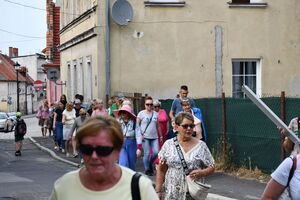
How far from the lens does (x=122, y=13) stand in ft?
75.2

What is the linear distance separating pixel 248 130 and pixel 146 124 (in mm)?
2266

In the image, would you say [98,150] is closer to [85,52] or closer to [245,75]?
[245,75]

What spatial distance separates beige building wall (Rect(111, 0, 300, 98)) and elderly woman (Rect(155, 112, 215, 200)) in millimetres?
16208

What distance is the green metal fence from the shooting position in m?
14.5

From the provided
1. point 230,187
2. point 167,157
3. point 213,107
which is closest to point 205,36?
point 213,107

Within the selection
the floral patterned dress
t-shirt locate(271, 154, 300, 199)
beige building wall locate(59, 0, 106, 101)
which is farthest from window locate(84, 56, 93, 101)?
t-shirt locate(271, 154, 300, 199)

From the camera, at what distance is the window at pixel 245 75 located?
23.9 metres

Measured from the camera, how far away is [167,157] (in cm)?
720

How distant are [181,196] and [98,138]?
11.1ft

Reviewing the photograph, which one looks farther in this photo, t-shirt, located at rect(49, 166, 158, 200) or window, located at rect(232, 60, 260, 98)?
window, located at rect(232, 60, 260, 98)

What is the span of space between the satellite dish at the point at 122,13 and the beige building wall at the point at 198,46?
29 cm

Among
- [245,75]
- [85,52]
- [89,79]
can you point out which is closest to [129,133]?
[245,75]

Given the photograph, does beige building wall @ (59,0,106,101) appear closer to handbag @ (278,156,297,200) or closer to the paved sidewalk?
the paved sidewalk

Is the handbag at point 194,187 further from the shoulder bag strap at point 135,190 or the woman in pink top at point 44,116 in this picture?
the woman in pink top at point 44,116
